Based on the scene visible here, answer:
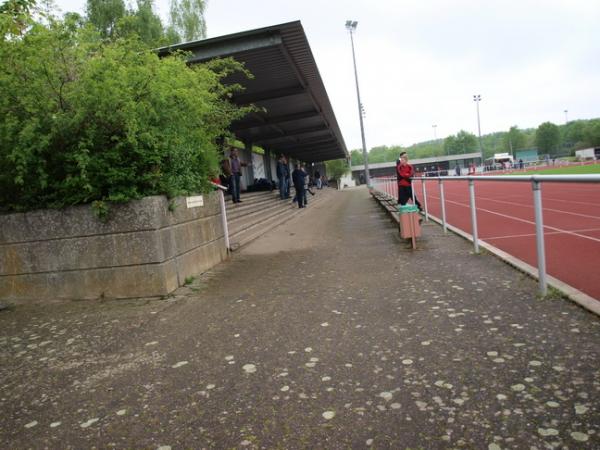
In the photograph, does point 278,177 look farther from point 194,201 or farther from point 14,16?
point 14,16

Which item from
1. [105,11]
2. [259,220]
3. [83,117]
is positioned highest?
[105,11]

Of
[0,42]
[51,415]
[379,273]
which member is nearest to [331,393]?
[51,415]

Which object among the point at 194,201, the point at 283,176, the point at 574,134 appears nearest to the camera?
the point at 194,201

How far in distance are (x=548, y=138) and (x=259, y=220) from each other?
6263 inches

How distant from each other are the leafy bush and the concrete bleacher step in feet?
11.8

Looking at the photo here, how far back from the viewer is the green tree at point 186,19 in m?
A: 33.8

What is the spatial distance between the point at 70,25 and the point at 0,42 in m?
0.76

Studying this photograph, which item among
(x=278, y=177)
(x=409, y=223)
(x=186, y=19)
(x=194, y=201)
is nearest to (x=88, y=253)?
(x=194, y=201)

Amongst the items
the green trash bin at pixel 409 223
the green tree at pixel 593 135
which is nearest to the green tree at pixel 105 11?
the green trash bin at pixel 409 223

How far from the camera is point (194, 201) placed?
270 inches

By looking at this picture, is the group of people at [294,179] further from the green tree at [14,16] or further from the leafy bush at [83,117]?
the green tree at [14,16]

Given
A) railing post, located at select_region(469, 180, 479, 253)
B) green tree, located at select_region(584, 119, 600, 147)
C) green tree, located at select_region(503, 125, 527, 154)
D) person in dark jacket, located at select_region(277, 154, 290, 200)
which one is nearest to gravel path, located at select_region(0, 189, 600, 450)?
railing post, located at select_region(469, 180, 479, 253)

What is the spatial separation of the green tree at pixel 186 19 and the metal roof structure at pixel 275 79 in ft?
35.7

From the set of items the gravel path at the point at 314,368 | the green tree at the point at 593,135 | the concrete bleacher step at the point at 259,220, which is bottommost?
the gravel path at the point at 314,368
